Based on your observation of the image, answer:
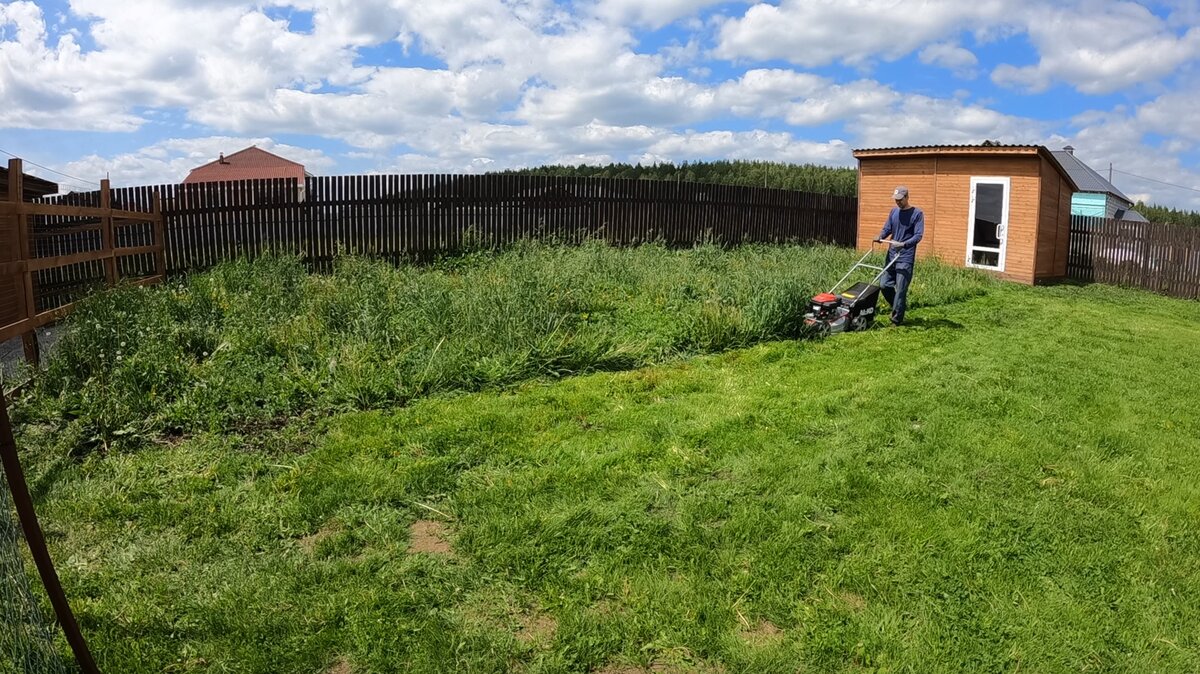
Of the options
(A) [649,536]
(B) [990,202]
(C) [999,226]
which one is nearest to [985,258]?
(C) [999,226]

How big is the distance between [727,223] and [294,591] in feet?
57.0

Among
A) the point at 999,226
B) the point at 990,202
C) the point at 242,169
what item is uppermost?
the point at 242,169

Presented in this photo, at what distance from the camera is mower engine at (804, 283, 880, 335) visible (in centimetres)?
902

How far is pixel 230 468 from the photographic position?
179 inches

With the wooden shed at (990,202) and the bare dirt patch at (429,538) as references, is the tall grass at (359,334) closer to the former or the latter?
the bare dirt patch at (429,538)

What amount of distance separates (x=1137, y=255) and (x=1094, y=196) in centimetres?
2232

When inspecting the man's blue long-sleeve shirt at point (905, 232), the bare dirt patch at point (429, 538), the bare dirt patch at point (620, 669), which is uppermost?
the man's blue long-sleeve shirt at point (905, 232)

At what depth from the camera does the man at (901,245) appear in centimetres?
955

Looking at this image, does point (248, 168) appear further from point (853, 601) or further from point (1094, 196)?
point (853, 601)

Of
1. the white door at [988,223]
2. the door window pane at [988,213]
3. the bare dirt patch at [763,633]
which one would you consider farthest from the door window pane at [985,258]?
the bare dirt patch at [763,633]

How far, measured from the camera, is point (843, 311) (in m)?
9.22

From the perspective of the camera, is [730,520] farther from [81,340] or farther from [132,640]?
[81,340]

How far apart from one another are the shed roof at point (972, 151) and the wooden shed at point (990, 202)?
21mm

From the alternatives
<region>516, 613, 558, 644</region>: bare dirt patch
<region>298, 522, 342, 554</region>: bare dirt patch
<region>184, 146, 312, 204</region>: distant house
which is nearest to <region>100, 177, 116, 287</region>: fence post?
<region>298, 522, 342, 554</region>: bare dirt patch
